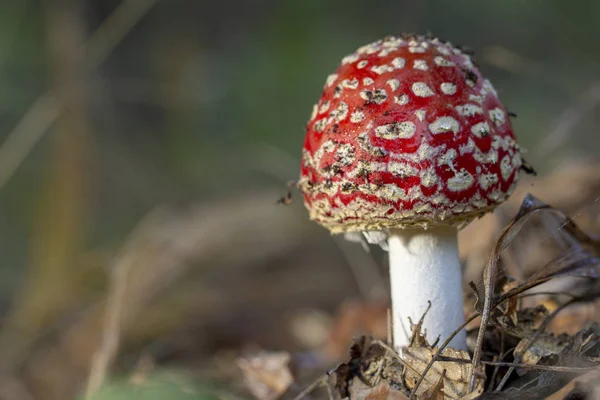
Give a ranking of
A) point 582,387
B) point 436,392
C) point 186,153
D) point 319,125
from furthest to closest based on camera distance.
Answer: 1. point 186,153
2. point 319,125
3. point 436,392
4. point 582,387

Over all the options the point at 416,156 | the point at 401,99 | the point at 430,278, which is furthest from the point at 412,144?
the point at 430,278

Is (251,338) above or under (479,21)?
under

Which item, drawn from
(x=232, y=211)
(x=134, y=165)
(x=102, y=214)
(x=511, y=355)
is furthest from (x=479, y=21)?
(x=511, y=355)

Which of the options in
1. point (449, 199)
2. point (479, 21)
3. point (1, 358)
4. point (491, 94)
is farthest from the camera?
point (479, 21)

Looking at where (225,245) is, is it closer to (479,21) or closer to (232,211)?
(232,211)

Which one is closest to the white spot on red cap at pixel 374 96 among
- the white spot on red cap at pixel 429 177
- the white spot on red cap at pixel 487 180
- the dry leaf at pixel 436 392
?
the white spot on red cap at pixel 429 177

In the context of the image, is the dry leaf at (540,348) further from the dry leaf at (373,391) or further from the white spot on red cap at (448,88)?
the white spot on red cap at (448,88)

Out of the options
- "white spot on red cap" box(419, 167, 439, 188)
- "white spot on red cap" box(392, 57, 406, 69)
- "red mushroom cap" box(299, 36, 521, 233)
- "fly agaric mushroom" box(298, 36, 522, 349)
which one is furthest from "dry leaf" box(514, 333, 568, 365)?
"white spot on red cap" box(392, 57, 406, 69)

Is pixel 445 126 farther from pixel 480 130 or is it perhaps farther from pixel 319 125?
pixel 319 125
